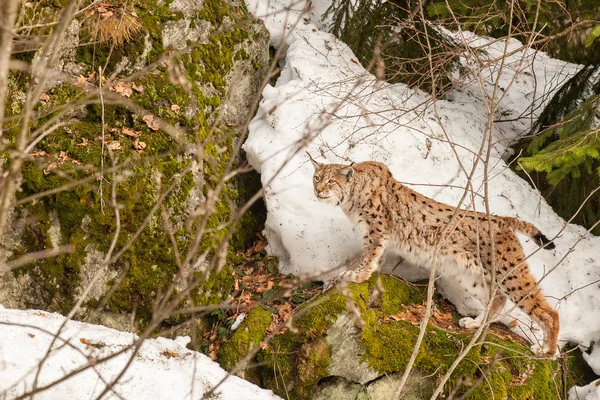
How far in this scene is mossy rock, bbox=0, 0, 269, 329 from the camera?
5.61 m

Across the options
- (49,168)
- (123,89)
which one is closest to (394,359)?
(49,168)

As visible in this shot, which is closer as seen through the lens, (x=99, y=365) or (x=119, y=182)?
(x=99, y=365)

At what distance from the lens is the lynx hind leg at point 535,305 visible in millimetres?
5703

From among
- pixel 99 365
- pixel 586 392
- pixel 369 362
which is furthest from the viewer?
pixel 586 392

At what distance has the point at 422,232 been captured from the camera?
6113mm

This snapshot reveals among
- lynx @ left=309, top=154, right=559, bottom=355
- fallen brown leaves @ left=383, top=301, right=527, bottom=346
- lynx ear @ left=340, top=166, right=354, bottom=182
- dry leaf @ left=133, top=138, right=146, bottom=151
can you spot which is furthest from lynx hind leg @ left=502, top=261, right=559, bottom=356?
dry leaf @ left=133, top=138, right=146, bottom=151

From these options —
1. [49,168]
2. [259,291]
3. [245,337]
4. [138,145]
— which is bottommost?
[245,337]

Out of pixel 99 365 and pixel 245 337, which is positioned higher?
pixel 245 337

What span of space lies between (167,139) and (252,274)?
1.67 metres

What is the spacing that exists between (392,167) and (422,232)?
1.27m

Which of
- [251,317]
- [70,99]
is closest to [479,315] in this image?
[251,317]

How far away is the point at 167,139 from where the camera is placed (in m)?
6.34

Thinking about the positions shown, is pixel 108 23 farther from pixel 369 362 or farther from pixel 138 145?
pixel 369 362

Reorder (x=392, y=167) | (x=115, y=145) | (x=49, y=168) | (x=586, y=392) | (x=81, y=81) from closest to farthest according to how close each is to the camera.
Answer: (x=49, y=168), (x=586, y=392), (x=115, y=145), (x=81, y=81), (x=392, y=167)
